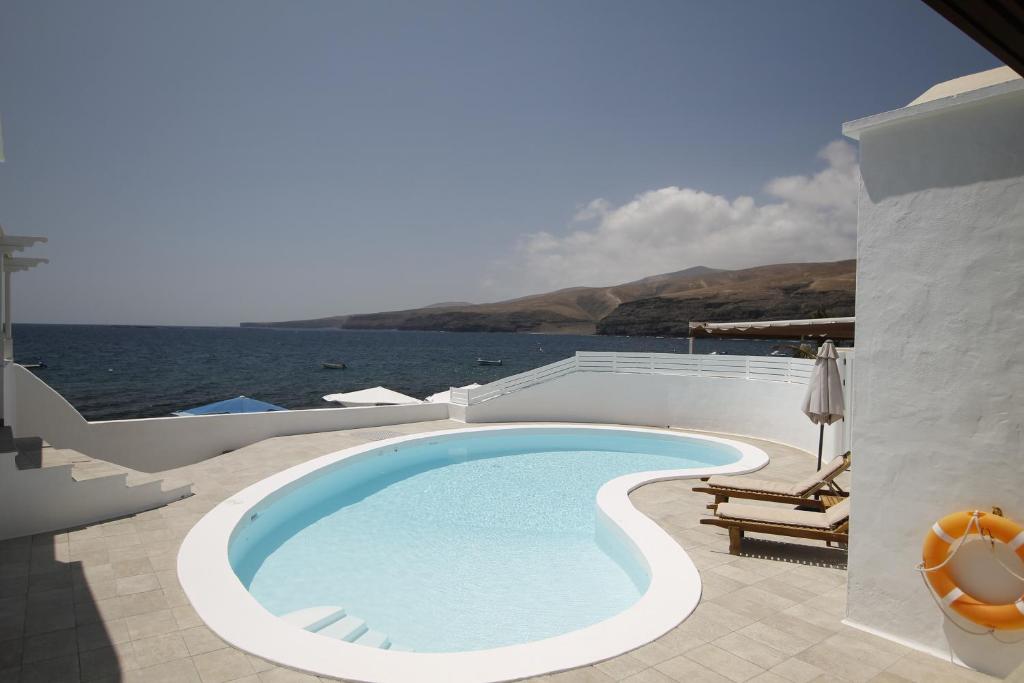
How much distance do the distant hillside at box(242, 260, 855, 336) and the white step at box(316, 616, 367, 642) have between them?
45.2 meters

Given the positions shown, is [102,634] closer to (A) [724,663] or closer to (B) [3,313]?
(A) [724,663]

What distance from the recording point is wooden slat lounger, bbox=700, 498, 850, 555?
516 centimetres

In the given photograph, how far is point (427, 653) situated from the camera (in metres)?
4.20

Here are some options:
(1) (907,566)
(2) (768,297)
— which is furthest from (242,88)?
(2) (768,297)

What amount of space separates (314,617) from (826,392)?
7.16 metres

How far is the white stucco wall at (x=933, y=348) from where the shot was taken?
3330 mm

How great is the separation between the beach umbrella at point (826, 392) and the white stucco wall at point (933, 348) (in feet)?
14.7

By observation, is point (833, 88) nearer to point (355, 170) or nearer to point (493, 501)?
point (493, 501)

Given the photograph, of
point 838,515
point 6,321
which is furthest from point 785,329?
point 6,321

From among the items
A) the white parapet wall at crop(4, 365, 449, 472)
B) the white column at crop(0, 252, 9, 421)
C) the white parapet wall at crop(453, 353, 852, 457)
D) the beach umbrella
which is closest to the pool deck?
the beach umbrella

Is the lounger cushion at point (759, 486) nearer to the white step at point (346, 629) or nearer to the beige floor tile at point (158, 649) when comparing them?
the white step at point (346, 629)

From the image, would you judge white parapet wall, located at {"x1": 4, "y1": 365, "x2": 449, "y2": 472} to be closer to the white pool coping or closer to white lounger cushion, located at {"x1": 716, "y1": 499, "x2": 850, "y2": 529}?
the white pool coping

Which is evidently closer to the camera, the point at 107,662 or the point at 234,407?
the point at 107,662

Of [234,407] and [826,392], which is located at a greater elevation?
[826,392]
